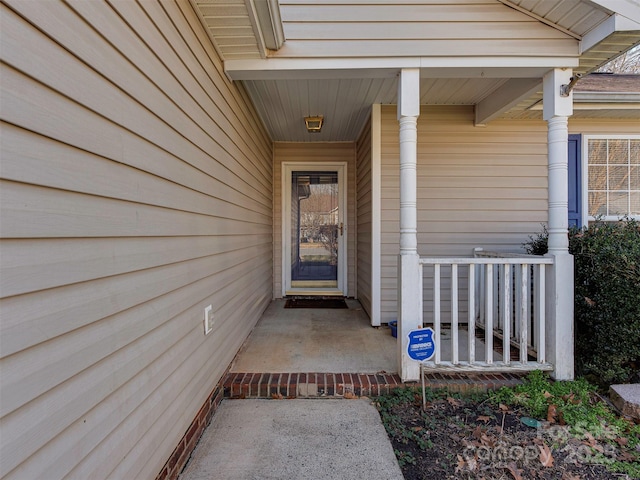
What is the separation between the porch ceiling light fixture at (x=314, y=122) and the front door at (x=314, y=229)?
33.9 inches

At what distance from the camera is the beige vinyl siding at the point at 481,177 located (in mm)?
3521

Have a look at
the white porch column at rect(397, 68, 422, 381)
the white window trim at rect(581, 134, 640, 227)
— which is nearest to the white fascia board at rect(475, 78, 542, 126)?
the white porch column at rect(397, 68, 422, 381)

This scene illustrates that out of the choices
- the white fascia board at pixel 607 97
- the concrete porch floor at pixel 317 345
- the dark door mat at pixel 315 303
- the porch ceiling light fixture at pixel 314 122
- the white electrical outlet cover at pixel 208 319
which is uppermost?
the white fascia board at pixel 607 97

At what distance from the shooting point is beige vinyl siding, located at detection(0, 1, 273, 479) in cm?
75

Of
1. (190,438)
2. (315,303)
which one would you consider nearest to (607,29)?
(190,438)

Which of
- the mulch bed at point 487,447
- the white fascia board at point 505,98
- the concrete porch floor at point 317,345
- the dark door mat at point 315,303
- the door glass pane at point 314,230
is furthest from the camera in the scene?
the door glass pane at point 314,230

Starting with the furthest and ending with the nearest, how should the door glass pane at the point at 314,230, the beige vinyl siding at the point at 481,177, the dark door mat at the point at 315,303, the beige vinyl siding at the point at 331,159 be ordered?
the door glass pane at the point at 314,230, the beige vinyl siding at the point at 331,159, the dark door mat at the point at 315,303, the beige vinyl siding at the point at 481,177

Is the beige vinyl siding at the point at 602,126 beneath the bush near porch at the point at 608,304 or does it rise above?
above

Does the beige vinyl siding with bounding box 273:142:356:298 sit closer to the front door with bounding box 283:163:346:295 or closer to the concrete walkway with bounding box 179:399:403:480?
the front door with bounding box 283:163:346:295

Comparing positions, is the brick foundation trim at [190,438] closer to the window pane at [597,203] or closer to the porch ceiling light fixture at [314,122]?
the porch ceiling light fixture at [314,122]

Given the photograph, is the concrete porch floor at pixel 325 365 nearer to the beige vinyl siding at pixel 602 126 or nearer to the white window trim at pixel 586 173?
the white window trim at pixel 586 173

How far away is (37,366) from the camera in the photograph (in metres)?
0.78

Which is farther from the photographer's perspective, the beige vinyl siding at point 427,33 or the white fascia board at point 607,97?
the white fascia board at point 607,97

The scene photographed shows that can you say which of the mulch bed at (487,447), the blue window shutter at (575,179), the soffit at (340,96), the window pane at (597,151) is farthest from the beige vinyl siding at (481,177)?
the mulch bed at (487,447)
